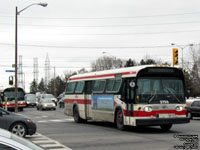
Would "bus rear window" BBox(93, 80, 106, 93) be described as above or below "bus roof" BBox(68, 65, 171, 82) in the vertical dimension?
below

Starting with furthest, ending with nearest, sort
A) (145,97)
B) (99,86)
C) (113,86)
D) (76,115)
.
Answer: (76,115)
(99,86)
(113,86)
(145,97)

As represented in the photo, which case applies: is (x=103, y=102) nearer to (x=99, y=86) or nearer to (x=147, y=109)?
(x=99, y=86)

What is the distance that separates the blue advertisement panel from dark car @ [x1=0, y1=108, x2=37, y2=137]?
4931 millimetres

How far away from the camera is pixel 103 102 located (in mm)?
20219

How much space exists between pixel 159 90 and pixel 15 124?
20.5ft

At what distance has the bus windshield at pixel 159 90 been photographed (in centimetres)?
1693

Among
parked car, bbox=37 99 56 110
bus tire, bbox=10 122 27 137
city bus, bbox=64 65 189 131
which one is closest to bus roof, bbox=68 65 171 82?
city bus, bbox=64 65 189 131

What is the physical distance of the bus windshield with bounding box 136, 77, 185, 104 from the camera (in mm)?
16933

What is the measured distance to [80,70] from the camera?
129625mm

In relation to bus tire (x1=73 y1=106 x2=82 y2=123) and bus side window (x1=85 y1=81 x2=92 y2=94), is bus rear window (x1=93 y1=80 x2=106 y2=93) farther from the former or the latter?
bus tire (x1=73 y1=106 x2=82 y2=123)

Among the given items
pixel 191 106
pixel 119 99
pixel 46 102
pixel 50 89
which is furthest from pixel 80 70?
pixel 119 99

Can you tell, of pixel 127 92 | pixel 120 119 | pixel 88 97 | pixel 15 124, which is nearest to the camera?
pixel 15 124

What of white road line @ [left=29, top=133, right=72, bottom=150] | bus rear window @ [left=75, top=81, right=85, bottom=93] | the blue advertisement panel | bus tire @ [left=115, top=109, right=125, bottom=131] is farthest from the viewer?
bus rear window @ [left=75, top=81, right=85, bottom=93]

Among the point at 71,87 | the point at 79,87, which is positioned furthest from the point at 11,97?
the point at 79,87
